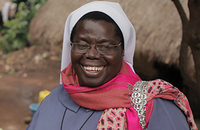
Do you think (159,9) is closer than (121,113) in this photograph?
No

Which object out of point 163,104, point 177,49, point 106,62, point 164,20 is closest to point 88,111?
point 106,62

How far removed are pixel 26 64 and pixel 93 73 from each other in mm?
6643

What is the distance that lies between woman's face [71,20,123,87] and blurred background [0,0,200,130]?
0.97m

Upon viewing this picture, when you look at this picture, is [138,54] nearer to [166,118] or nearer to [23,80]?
[166,118]

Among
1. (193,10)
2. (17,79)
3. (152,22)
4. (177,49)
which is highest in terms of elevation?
(193,10)

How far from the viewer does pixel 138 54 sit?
4027mm

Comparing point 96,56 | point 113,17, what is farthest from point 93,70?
point 113,17

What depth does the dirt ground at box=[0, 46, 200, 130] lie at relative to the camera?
4738mm

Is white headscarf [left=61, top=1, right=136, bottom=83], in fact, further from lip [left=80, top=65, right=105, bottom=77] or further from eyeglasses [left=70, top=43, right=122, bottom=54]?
lip [left=80, top=65, right=105, bottom=77]

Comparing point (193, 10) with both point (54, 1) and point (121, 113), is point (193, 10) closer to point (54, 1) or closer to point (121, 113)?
point (121, 113)

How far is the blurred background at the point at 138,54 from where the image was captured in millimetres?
2996

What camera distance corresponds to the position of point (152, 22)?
400cm

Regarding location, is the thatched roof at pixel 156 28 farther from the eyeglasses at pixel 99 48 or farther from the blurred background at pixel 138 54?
the eyeglasses at pixel 99 48

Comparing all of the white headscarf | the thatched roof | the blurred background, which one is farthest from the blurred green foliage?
the white headscarf
